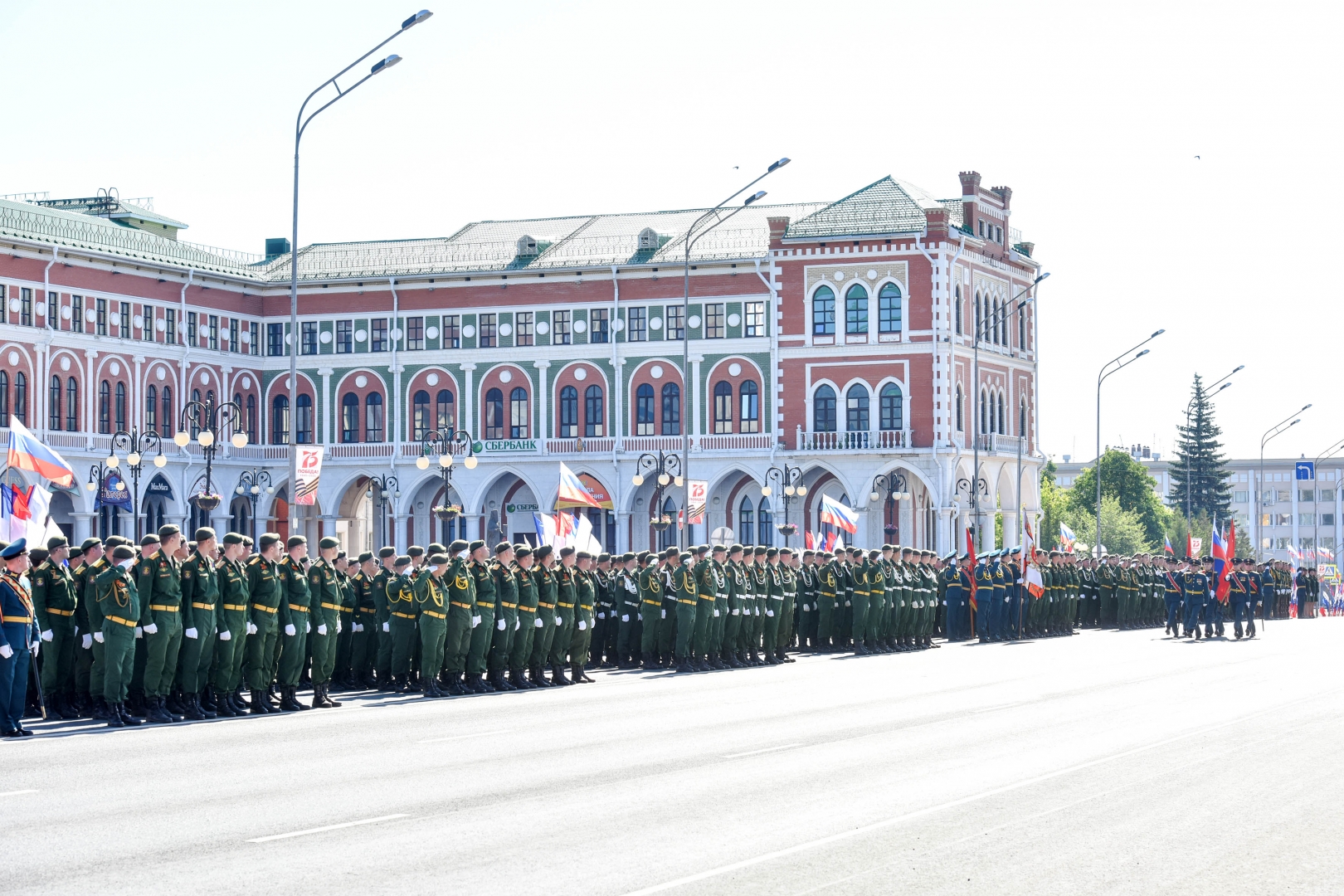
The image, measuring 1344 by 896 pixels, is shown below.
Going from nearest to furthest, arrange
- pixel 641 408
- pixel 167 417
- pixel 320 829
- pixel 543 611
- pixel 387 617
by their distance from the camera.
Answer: pixel 320 829
pixel 387 617
pixel 543 611
pixel 167 417
pixel 641 408

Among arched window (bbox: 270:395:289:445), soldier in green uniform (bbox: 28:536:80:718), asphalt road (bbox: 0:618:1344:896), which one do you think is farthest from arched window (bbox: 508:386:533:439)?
soldier in green uniform (bbox: 28:536:80:718)

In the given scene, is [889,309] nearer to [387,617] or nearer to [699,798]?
[387,617]

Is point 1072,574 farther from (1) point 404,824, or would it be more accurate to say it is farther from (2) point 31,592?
(1) point 404,824

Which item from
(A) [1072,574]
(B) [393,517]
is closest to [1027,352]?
(B) [393,517]

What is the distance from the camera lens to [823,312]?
65688mm

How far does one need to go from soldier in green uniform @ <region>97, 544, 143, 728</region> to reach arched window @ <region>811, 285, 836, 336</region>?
160ft

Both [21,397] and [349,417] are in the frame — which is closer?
[21,397]

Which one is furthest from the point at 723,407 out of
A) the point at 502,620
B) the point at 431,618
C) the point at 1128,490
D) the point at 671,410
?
the point at 1128,490

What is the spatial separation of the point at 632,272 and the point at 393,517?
482 inches

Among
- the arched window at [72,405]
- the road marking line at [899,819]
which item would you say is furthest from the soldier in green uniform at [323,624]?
the arched window at [72,405]

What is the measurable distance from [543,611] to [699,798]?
36.7 ft

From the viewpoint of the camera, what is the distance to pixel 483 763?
14414mm

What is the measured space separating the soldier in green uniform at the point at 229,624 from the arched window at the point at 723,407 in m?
47.5

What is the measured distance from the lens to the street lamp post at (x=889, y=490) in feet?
210
